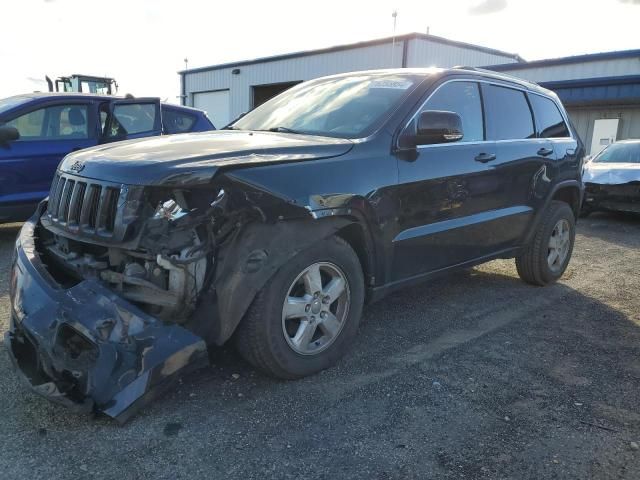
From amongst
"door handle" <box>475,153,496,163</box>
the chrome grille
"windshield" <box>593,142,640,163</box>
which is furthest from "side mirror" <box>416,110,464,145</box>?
"windshield" <box>593,142,640,163</box>

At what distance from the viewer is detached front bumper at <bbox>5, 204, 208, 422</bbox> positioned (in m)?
2.46

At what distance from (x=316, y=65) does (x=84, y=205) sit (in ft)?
78.6

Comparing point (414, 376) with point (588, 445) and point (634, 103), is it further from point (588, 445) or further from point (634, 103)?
point (634, 103)

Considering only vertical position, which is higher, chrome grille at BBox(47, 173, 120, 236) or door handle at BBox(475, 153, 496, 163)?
door handle at BBox(475, 153, 496, 163)

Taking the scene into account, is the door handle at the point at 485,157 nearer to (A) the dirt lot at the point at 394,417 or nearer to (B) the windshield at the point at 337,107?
(B) the windshield at the point at 337,107

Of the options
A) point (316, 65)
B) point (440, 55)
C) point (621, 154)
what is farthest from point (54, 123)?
point (316, 65)

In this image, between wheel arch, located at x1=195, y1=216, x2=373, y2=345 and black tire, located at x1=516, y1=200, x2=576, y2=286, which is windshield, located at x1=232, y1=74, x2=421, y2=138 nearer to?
wheel arch, located at x1=195, y1=216, x2=373, y2=345

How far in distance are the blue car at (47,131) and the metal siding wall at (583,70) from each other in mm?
15251

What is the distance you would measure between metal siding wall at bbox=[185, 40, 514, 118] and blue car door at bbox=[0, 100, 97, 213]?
54.6 feet

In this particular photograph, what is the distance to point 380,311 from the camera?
4430 mm

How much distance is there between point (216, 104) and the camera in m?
A: 31.6

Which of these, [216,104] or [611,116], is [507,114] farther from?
[216,104]

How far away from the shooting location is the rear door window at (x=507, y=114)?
4.41m

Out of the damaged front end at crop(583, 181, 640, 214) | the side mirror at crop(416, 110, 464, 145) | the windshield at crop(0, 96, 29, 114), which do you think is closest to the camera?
the side mirror at crop(416, 110, 464, 145)
